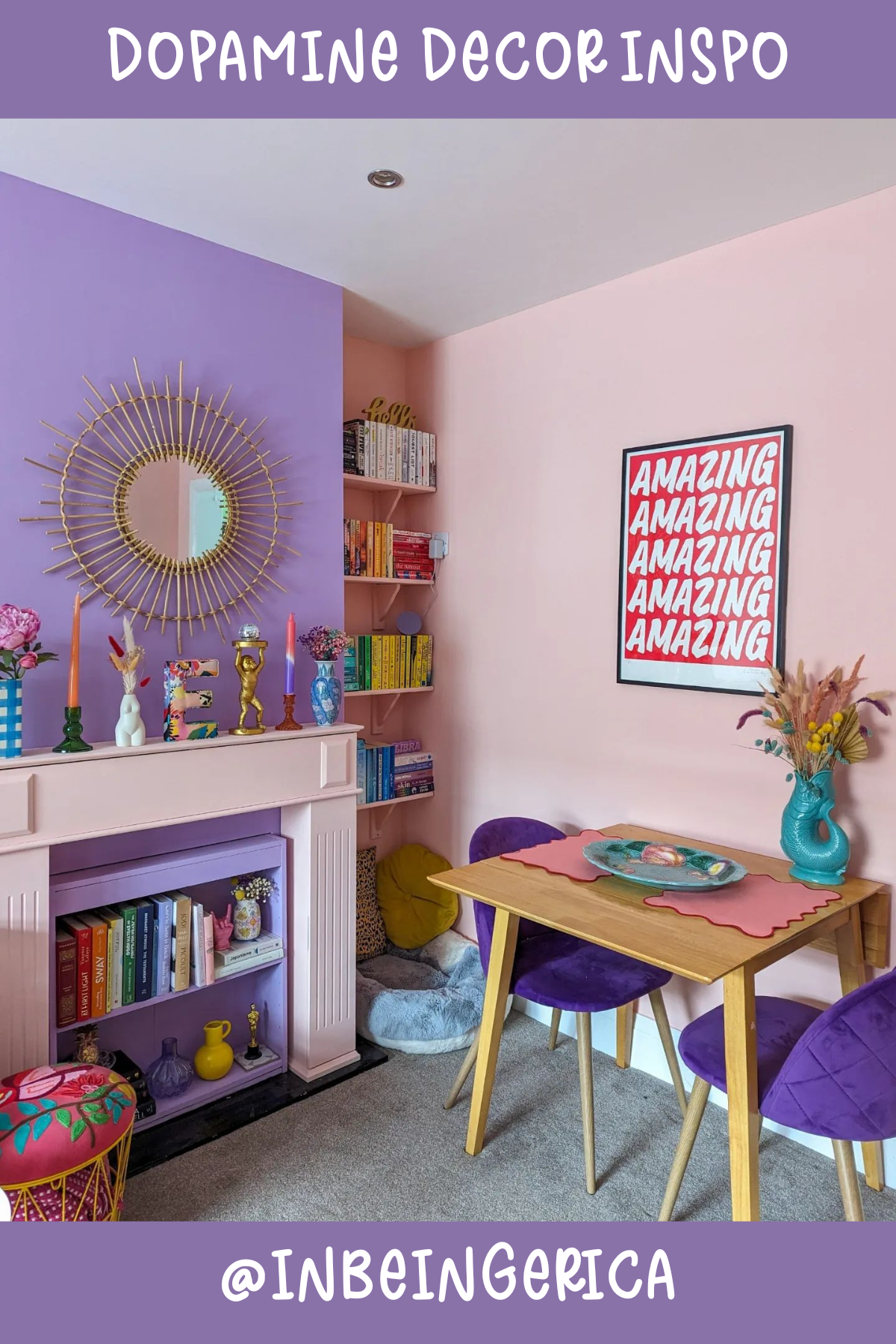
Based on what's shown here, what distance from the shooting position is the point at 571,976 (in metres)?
2.22

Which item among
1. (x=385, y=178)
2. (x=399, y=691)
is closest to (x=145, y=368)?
(x=385, y=178)

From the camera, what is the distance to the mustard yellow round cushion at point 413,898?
3.25 meters

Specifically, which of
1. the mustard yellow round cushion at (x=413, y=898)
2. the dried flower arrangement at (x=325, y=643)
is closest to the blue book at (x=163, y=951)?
the dried flower arrangement at (x=325, y=643)

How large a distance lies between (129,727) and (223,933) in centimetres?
73

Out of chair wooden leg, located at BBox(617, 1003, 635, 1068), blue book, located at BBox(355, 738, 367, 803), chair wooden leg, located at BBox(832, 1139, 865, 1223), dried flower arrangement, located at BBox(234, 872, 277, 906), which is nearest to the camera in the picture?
chair wooden leg, located at BBox(832, 1139, 865, 1223)

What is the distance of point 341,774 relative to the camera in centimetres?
260

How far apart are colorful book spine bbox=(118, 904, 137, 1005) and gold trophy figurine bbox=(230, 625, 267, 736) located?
22.2 inches

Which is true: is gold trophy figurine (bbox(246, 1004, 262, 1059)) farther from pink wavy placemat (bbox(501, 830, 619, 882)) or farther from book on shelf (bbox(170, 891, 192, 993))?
pink wavy placemat (bbox(501, 830, 619, 882))

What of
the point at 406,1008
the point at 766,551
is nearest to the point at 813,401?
the point at 766,551

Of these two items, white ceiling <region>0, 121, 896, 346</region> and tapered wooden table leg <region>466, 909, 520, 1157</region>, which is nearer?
white ceiling <region>0, 121, 896, 346</region>

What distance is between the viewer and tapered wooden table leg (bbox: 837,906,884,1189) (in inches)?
82.0

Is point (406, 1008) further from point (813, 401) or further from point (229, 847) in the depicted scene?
point (813, 401)

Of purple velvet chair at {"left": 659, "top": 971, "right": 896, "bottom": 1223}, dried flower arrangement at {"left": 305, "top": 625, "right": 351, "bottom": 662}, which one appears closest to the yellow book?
dried flower arrangement at {"left": 305, "top": 625, "right": 351, "bottom": 662}

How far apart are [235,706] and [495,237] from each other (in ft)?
5.22
